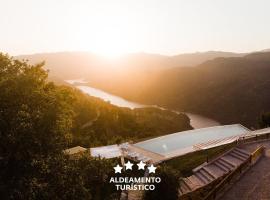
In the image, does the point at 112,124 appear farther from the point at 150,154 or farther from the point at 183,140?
the point at 150,154

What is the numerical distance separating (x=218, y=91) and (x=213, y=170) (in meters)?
132

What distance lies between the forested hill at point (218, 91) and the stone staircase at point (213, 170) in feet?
279

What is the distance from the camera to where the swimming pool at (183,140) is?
31.2 meters

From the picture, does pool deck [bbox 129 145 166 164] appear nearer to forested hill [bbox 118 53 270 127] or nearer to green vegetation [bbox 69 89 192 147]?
green vegetation [bbox 69 89 192 147]

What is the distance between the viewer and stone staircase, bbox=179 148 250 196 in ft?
69.8

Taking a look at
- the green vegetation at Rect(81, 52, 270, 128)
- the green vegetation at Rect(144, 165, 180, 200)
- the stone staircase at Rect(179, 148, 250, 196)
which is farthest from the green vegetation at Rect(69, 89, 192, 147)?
the green vegetation at Rect(144, 165, 180, 200)

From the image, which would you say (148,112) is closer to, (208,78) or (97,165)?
(208,78)

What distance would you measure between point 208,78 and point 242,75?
20277 mm

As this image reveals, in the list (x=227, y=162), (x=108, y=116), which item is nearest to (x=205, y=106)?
(x=108, y=116)

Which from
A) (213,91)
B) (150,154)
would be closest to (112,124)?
(150,154)

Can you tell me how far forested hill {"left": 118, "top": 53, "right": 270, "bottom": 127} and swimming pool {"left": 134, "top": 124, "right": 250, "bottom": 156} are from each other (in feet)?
231

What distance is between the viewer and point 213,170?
77.0 feet

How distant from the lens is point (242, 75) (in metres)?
164

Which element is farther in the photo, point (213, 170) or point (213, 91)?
point (213, 91)
